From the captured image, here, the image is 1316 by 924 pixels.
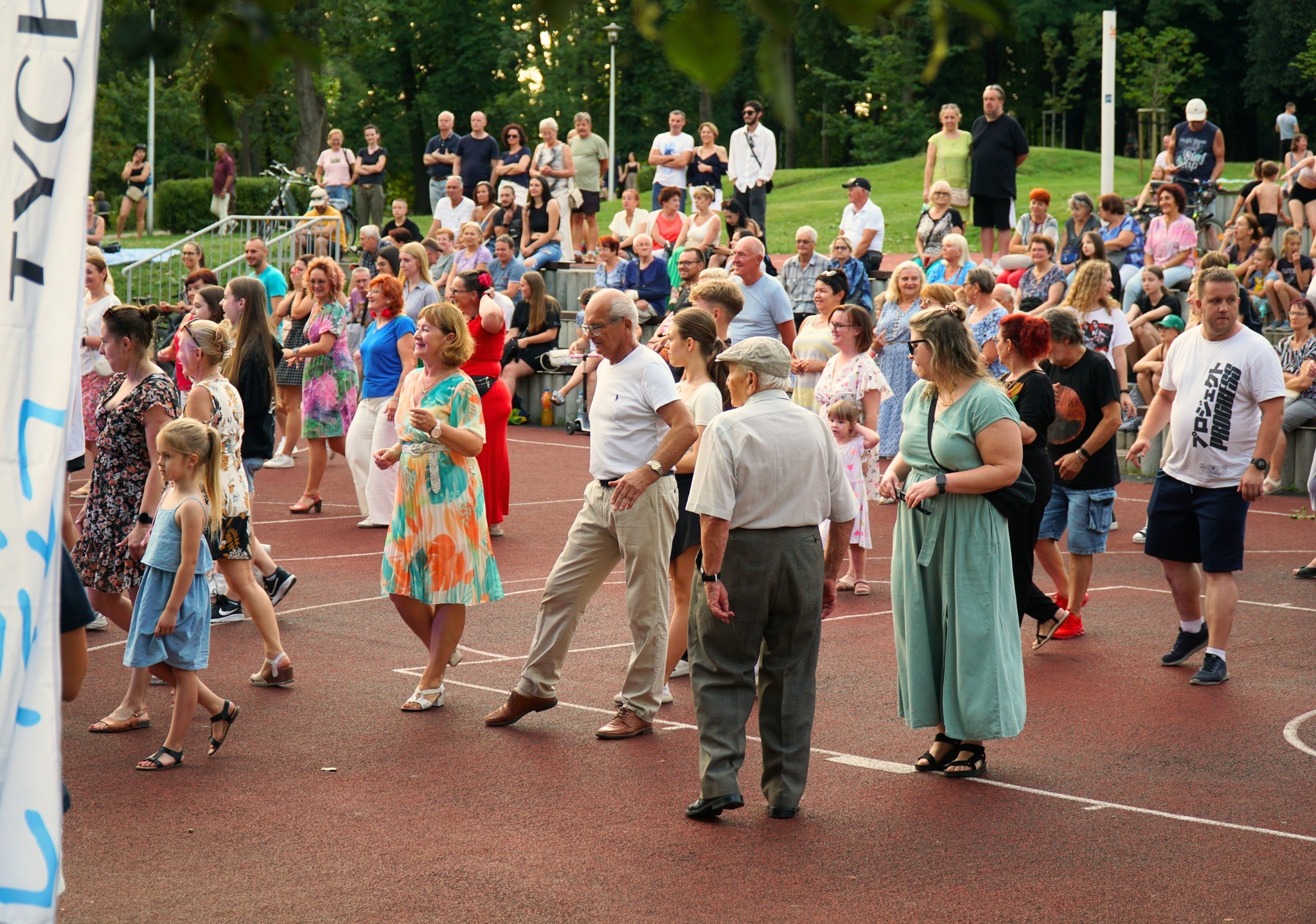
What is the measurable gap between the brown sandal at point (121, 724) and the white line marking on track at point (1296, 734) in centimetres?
538

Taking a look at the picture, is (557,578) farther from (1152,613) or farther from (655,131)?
(655,131)

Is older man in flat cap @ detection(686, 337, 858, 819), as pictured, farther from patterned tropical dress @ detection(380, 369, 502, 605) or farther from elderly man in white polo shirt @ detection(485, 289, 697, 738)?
patterned tropical dress @ detection(380, 369, 502, 605)

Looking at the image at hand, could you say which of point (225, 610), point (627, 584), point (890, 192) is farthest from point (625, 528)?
point (890, 192)

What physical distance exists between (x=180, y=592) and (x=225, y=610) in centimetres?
317

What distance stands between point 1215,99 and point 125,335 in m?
50.5

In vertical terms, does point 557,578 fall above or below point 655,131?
below

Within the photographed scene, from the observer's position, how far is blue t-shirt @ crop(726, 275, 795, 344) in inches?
505

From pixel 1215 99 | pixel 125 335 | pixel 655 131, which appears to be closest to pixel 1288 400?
pixel 125 335

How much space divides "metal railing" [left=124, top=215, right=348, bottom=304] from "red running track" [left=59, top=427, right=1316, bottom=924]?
15801 mm

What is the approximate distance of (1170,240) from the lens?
17.7 meters

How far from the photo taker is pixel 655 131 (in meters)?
62.6

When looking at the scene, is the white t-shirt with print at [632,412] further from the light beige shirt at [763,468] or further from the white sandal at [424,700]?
the white sandal at [424,700]

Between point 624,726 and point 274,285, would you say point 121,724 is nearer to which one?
point 624,726

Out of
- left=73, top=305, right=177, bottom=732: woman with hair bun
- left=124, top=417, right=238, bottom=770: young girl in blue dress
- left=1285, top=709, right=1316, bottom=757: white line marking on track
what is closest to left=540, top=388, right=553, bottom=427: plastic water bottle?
left=73, top=305, right=177, bottom=732: woman with hair bun
